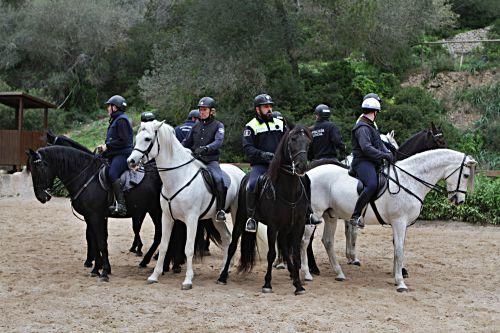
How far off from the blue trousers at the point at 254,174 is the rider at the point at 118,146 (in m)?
1.93

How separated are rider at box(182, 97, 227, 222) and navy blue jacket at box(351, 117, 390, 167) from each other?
1888 millimetres

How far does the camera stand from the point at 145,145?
318 inches

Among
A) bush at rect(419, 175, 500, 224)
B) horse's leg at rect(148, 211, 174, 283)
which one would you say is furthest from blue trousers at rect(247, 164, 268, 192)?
bush at rect(419, 175, 500, 224)

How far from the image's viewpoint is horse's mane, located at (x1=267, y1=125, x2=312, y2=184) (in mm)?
7625

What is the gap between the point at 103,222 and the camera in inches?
352

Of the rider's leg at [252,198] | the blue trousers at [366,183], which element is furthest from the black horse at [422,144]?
the rider's leg at [252,198]

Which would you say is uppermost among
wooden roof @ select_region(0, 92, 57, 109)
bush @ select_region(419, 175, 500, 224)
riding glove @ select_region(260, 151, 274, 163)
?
wooden roof @ select_region(0, 92, 57, 109)

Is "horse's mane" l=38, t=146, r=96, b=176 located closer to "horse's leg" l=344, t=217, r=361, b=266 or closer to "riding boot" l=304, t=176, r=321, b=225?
"riding boot" l=304, t=176, r=321, b=225

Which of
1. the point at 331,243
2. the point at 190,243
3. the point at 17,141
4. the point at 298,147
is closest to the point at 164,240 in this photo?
the point at 190,243

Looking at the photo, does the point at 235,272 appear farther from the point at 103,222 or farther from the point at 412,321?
the point at 412,321

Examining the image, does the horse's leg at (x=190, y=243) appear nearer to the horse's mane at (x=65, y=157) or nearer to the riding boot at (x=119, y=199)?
the riding boot at (x=119, y=199)

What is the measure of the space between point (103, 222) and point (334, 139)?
12.4 ft

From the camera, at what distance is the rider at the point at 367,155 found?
27.9ft

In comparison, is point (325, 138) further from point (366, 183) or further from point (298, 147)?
point (298, 147)
